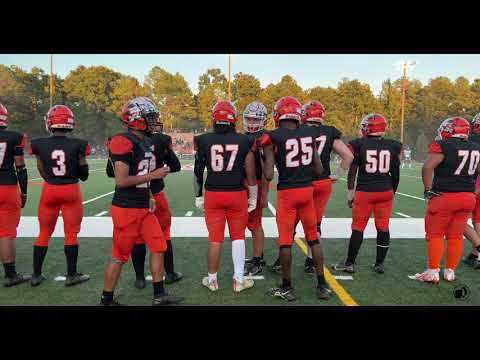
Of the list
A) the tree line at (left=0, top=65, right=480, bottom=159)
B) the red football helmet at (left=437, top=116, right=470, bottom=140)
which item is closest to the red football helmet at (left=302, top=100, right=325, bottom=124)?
the red football helmet at (left=437, top=116, right=470, bottom=140)

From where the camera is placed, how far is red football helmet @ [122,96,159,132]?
3611mm

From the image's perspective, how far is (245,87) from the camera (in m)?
49.0

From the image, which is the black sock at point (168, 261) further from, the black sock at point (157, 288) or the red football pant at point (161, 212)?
the black sock at point (157, 288)

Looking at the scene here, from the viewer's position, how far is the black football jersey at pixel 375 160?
4840 millimetres

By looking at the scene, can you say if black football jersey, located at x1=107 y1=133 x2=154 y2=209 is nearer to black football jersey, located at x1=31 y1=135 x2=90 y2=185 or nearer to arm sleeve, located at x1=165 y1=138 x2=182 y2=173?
arm sleeve, located at x1=165 y1=138 x2=182 y2=173

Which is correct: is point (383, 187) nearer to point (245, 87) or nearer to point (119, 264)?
point (119, 264)

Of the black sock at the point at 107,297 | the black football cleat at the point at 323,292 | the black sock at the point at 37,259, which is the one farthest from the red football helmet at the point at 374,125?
the black sock at the point at 37,259

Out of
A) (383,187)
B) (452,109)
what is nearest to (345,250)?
(383,187)

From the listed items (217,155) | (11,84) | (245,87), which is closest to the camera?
(217,155)

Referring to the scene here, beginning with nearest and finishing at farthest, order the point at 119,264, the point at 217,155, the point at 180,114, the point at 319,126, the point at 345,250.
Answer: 1. the point at 119,264
2. the point at 217,155
3. the point at 319,126
4. the point at 345,250
5. the point at 180,114

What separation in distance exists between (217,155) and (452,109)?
187 ft

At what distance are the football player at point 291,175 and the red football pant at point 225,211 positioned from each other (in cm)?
44

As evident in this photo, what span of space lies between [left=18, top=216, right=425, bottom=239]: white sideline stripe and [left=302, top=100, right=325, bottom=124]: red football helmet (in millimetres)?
2820

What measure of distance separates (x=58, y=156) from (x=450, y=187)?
4897 millimetres
